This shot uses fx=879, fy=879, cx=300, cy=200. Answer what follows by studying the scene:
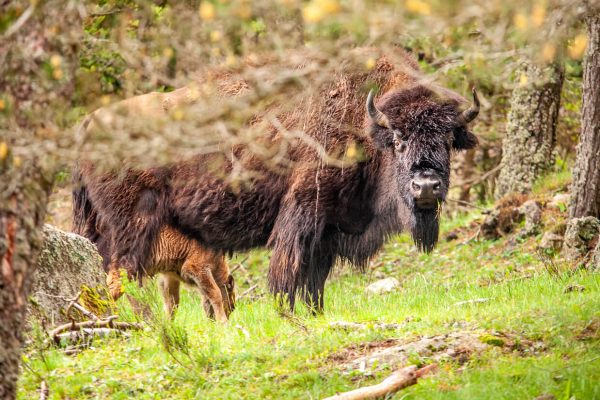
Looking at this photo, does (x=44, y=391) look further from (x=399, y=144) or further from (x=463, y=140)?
(x=463, y=140)

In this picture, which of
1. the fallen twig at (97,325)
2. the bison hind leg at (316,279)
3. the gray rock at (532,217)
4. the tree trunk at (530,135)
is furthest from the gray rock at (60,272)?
the tree trunk at (530,135)

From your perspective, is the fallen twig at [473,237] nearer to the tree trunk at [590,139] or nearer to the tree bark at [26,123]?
the tree trunk at [590,139]

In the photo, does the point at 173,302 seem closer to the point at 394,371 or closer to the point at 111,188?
the point at 111,188

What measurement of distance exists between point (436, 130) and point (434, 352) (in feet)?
11.9

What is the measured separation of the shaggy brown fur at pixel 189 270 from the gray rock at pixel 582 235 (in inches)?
151

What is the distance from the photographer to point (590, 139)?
9406mm

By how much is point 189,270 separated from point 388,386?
4954 mm

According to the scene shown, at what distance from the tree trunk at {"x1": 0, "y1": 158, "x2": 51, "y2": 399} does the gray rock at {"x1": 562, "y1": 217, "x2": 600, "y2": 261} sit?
628 centimetres

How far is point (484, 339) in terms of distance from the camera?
20.6ft

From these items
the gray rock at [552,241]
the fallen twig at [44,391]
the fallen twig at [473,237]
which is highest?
the fallen twig at [44,391]

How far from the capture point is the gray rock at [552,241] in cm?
1040

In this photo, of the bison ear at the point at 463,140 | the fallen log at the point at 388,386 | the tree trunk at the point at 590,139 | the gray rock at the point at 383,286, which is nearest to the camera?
the fallen log at the point at 388,386

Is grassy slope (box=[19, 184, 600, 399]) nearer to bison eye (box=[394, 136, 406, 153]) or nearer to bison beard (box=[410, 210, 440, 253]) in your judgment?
bison beard (box=[410, 210, 440, 253])

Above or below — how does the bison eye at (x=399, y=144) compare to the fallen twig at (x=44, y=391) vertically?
above
